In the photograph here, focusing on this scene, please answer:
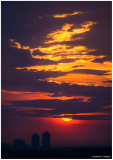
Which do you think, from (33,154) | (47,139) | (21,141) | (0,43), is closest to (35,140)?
(47,139)

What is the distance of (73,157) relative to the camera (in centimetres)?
2020

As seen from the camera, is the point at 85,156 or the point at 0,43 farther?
the point at 0,43

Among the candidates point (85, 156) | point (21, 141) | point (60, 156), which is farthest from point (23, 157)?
point (21, 141)

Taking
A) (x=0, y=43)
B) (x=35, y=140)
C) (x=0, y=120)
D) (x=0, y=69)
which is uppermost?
(x=0, y=43)

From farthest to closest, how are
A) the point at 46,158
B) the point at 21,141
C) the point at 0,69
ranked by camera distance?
the point at 21,141 → the point at 0,69 → the point at 46,158

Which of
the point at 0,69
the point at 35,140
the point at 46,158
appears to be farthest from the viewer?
the point at 35,140

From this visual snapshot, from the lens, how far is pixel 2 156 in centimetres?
2075

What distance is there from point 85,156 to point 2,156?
23.3 ft

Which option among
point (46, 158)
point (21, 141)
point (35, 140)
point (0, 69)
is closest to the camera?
point (46, 158)

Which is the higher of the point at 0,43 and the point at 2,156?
the point at 0,43

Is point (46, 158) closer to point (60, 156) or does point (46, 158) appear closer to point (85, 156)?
point (60, 156)

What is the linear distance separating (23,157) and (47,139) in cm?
1016

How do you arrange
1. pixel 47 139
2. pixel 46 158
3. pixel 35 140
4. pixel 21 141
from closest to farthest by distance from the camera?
pixel 46 158 → pixel 21 141 → pixel 47 139 → pixel 35 140

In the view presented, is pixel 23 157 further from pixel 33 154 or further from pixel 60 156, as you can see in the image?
pixel 60 156
